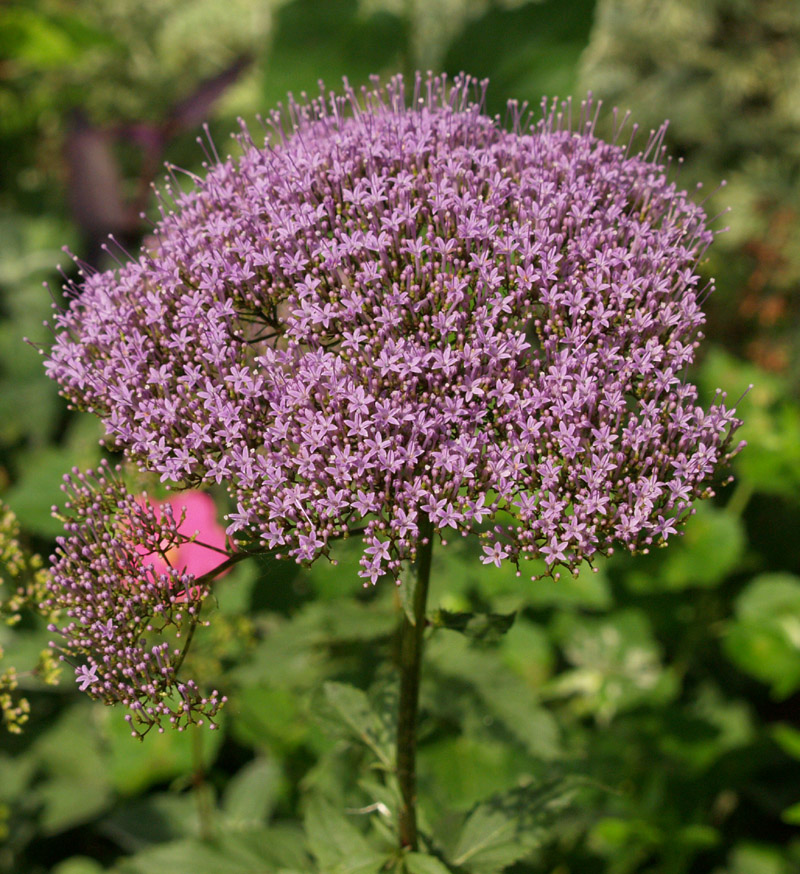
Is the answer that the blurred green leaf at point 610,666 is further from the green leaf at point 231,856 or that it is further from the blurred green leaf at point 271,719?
the green leaf at point 231,856

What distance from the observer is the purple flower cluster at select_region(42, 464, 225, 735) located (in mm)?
1467

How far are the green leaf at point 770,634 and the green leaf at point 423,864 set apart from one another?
1.87 meters

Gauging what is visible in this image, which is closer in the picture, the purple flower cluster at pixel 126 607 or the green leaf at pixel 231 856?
the purple flower cluster at pixel 126 607

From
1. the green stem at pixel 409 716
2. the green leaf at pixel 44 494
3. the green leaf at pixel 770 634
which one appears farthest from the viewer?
the green leaf at pixel 770 634

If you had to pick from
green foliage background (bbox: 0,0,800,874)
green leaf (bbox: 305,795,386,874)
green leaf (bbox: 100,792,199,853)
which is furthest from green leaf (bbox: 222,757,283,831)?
green leaf (bbox: 305,795,386,874)

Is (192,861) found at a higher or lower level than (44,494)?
lower

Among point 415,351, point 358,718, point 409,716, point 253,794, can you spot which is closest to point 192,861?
point 358,718

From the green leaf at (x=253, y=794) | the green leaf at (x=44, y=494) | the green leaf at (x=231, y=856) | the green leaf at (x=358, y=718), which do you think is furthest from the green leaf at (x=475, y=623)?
the green leaf at (x=253, y=794)

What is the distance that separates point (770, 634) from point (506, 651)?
3.42ft

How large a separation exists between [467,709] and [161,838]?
1.50 m

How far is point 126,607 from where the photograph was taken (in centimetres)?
150

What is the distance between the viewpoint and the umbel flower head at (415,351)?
1.51 m

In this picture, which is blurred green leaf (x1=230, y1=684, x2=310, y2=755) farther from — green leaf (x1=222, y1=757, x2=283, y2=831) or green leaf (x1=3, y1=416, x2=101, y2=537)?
green leaf (x1=3, y1=416, x2=101, y2=537)

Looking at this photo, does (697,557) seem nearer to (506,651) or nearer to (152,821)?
(506,651)
